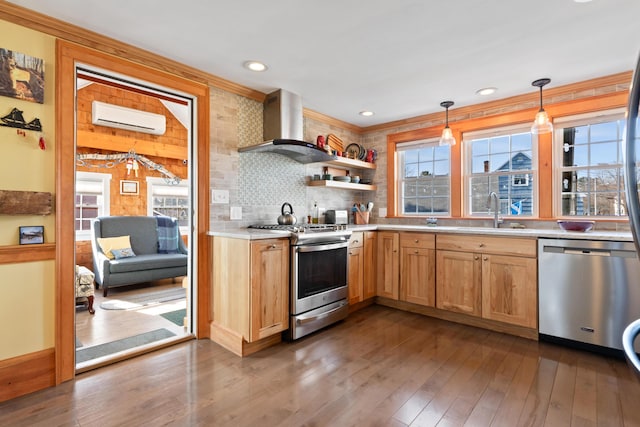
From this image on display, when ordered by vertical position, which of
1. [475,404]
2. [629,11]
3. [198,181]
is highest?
[629,11]

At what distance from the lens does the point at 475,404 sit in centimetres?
187

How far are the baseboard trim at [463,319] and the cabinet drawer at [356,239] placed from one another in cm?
80

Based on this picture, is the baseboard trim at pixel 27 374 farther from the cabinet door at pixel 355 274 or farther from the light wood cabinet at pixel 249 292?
the cabinet door at pixel 355 274

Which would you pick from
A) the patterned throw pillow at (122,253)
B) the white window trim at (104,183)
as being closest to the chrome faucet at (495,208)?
the patterned throw pillow at (122,253)

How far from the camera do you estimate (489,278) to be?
3012 millimetres

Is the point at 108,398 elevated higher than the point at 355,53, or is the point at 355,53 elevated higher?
the point at 355,53

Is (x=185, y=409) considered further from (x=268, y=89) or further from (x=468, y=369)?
(x=268, y=89)

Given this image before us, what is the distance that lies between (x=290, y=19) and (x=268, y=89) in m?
1.20

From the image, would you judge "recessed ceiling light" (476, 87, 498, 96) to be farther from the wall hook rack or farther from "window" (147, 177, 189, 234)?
"window" (147, 177, 189, 234)

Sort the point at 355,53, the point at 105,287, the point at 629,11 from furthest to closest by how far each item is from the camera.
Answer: the point at 105,287, the point at 355,53, the point at 629,11

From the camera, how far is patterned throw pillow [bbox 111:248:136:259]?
460cm

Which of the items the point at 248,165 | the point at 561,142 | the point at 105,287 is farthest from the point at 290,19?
the point at 105,287

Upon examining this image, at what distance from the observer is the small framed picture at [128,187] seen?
5.60 meters

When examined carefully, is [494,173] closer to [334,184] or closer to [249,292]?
Answer: [334,184]
